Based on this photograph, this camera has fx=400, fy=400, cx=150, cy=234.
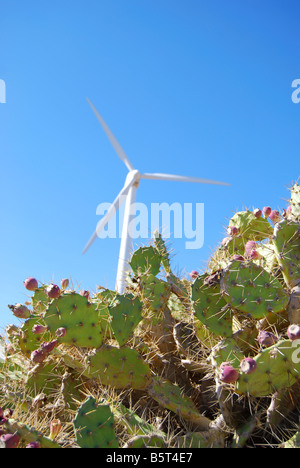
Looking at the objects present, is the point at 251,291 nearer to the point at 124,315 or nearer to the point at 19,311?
the point at 124,315

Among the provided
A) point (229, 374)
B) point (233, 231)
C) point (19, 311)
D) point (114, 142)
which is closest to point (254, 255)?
point (233, 231)

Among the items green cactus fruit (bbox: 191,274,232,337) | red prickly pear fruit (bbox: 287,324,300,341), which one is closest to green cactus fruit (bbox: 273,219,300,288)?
green cactus fruit (bbox: 191,274,232,337)

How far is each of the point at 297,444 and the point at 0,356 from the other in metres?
2.57

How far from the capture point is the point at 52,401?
3.14m

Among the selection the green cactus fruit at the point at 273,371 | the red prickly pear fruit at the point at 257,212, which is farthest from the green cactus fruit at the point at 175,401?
the red prickly pear fruit at the point at 257,212

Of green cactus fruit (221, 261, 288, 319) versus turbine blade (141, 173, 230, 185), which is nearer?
green cactus fruit (221, 261, 288, 319)

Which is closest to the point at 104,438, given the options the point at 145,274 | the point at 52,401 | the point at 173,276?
the point at 52,401

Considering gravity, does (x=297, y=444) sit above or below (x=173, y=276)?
below

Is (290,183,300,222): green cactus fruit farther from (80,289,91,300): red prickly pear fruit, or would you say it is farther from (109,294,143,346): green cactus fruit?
(80,289,91,300): red prickly pear fruit

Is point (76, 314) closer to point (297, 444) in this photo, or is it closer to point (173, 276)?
point (173, 276)

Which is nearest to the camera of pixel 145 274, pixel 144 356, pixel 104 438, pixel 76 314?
pixel 104 438

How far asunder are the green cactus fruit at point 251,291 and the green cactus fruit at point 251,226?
1098 mm

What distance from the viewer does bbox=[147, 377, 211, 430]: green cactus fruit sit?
264 cm

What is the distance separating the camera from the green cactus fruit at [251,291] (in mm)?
2648
